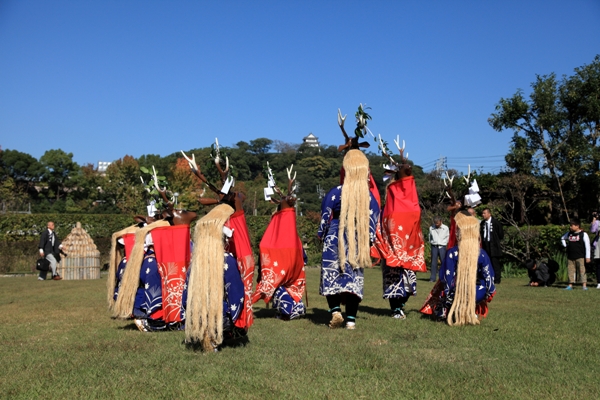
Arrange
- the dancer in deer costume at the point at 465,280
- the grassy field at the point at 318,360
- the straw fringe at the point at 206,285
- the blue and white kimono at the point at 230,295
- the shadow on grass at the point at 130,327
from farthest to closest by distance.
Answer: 1. the dancer in deer costume at the point at 465,280
2. the shadow on grass at the point at 130,327
3. the blue and white kimono at the point at 230,295
4. the straw fringe at the point at 206,285
5. the grassy field at the point at 318,360

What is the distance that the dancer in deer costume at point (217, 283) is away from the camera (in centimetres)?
585

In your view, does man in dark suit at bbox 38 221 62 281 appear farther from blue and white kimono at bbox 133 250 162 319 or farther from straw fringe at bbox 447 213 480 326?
straw fringe at bbox 447 213 480 326

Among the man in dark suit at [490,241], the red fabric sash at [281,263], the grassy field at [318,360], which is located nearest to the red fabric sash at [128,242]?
the grassy field at [318,360]

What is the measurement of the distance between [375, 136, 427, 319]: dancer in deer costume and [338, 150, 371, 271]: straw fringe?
97 cm

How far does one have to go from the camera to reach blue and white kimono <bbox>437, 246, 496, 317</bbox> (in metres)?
8.26

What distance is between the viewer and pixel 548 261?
14.9m

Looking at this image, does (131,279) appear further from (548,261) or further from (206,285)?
(548,261)

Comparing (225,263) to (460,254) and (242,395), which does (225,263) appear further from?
(460,254)

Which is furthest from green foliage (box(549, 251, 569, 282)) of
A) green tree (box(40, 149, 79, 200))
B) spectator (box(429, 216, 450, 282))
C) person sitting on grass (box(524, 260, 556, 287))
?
green tree (box(40, 149, 79, 200))

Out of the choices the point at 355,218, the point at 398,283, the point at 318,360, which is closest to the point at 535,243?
the point at 398,283

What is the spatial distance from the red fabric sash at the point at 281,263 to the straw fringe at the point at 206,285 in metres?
3.04

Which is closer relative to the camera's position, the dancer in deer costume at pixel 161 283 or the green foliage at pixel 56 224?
the dancer in deer costume at pixel 161 283

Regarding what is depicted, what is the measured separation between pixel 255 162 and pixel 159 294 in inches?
2186

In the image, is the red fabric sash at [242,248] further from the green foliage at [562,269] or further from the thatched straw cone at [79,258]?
the thatched straw cone at [79,258]
